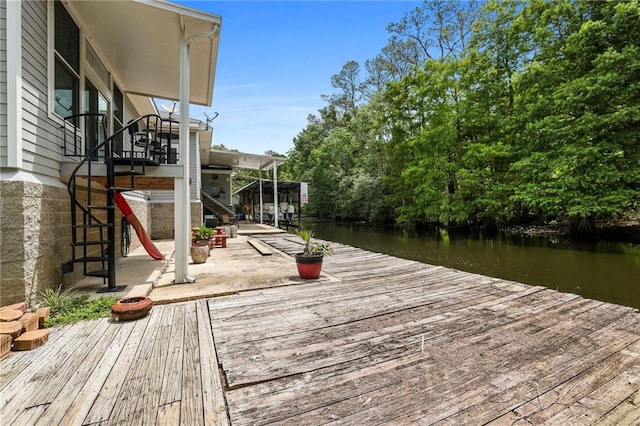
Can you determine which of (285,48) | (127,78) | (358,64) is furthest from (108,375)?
(358,64)

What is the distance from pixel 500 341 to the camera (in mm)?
2691

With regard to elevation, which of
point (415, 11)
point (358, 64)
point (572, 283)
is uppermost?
point (358, 64)

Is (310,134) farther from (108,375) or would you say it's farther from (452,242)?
(108,375)

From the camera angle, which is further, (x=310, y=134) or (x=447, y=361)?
(x=310, y=134)

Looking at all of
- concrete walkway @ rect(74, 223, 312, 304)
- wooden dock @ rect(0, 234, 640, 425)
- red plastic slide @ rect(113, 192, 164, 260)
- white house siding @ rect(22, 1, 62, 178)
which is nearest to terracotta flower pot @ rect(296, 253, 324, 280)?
concrete walkway @ rect(74, 223, 312, 304)

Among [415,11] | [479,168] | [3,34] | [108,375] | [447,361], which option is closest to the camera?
[108,375]

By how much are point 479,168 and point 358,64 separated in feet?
73.3

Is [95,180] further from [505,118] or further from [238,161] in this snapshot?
[505,118]

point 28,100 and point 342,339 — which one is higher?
point 28,100

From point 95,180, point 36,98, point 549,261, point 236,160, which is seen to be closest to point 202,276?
point 95,180

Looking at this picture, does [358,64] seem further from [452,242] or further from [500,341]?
[500,341]

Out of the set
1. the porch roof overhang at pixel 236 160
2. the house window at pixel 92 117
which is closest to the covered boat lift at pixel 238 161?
the porch roof overhang at pixel 236 160

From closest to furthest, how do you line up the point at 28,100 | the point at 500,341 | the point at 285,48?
the point at 500,341, the point at 28,100, the point at 285,48

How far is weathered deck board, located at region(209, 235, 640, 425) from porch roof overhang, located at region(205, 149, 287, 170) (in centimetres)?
1058
